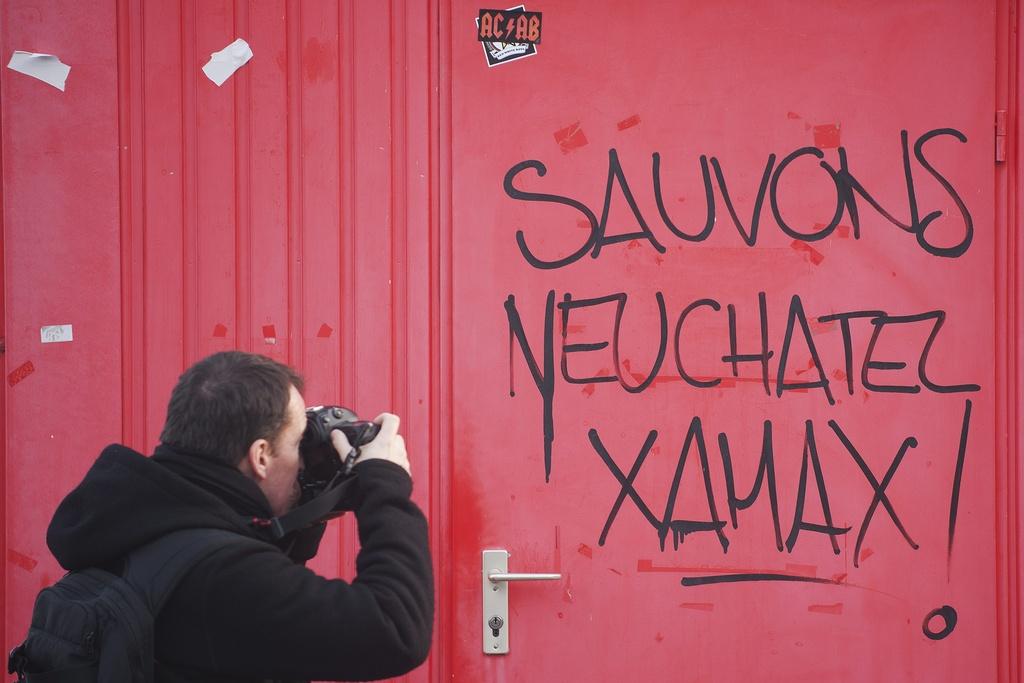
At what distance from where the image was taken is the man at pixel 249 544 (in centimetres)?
150

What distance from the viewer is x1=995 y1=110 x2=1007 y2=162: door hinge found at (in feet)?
9.11

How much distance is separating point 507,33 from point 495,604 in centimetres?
159

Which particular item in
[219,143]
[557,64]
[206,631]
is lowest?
[206,631]

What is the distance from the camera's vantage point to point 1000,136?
110 inches

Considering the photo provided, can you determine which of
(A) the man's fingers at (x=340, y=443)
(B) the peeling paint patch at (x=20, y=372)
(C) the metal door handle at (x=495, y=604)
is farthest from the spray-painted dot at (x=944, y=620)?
(B) the peeling paint patch at (x=20, y=372)

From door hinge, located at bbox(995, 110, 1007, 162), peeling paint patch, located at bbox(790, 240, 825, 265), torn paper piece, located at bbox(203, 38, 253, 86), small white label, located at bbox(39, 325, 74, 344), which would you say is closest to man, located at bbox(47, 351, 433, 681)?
small white label, located at bbox(39, 325, 74, 344)

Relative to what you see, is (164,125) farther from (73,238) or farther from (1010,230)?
(1010,230)

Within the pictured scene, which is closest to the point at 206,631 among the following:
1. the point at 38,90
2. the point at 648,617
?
the point at 648,617

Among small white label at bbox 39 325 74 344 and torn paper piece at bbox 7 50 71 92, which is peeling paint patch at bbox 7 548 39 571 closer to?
small white label at bbox 39 325 74 344

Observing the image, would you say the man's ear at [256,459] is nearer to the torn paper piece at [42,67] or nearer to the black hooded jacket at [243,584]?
the black hooded jacket at [243,584]

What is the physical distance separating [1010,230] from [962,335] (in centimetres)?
33

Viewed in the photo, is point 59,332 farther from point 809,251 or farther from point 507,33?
point 809,251

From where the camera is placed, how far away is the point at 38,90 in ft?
8.71

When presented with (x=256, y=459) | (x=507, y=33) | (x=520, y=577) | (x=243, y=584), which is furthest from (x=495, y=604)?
(x=507, y=33)
